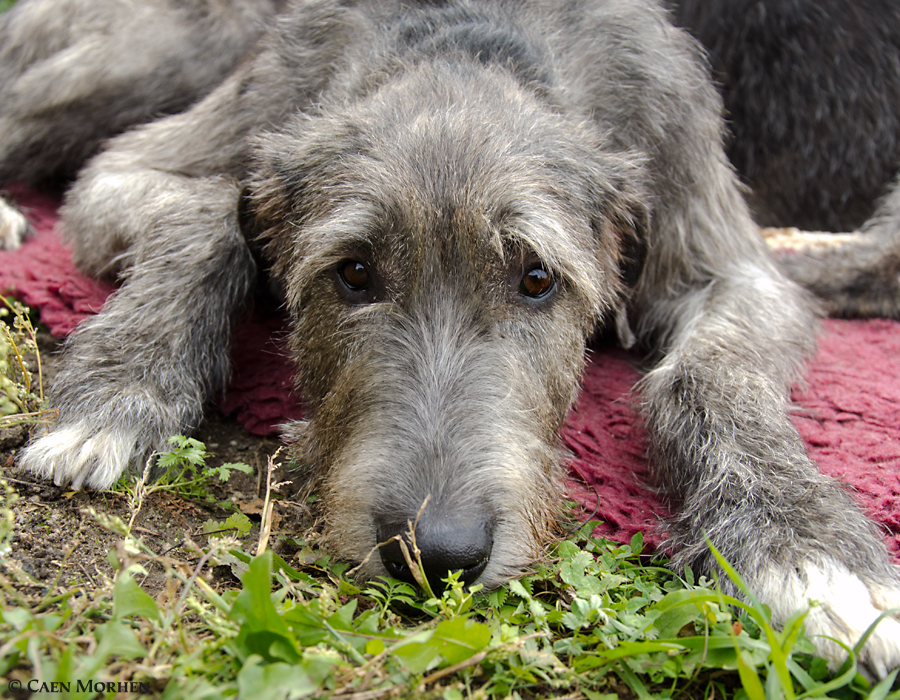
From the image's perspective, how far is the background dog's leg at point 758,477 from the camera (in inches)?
90.9

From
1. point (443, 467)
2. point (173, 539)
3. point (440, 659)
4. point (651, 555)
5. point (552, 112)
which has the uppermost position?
point (552, 112)

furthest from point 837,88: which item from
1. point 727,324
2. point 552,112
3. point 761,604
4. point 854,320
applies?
point 761,604

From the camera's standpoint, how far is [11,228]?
14.5 feet

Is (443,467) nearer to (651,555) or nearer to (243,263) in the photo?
(651,555)

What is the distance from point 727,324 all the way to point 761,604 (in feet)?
5.26

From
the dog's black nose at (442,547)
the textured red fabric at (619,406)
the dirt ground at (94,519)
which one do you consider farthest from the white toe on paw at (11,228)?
the dog's black nose at (442,547)

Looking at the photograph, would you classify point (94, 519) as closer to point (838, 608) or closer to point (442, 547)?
point (442, 547)

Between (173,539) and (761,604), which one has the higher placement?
(761,604)

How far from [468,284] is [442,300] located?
109 millimetres

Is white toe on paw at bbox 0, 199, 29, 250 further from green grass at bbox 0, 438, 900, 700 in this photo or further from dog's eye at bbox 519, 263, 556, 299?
dog's eye at bbox 519, 263, 556, 299

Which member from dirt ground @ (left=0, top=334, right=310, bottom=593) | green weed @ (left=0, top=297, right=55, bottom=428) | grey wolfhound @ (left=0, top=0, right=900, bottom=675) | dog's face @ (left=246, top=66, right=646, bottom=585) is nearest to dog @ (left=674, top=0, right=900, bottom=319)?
grey wolfhound @ (left=0, top=0, right=900, bottom=675)

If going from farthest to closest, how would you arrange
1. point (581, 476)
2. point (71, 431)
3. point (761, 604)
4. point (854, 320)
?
point (854, 320) → point (581, 476) → point (71, 431) → point (761, 604)

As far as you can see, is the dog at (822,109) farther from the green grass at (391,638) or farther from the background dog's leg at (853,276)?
the green grass at (391,638)

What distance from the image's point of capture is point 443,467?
2340 mm
